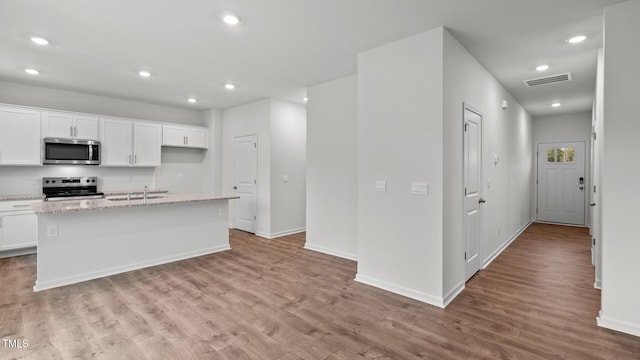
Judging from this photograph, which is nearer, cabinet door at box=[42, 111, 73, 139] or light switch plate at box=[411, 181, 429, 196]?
light switch plate at box=[411, 181, 429, 196]

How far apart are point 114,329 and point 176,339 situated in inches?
23.8

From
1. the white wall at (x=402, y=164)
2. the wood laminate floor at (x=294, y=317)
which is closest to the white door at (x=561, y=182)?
the wood laminate floor at (x=294, y=317)

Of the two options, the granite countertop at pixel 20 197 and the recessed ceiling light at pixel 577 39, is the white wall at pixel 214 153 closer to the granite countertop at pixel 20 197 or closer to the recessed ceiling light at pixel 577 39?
the granite countertop at pixel 20 197

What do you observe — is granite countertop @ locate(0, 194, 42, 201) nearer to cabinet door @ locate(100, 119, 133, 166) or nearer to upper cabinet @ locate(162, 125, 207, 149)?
cabinet door @ locate(100, 119, 133, 166)

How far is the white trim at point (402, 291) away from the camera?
304cm

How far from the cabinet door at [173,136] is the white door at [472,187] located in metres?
5.68

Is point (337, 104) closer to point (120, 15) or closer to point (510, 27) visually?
point (510, 27)

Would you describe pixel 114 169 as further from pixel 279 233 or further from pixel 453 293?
pixel 453 293

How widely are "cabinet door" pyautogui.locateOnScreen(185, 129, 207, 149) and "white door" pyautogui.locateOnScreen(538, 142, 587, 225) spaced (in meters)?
8.27

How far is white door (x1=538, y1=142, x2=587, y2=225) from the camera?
7.25 m

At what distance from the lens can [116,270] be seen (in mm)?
3951

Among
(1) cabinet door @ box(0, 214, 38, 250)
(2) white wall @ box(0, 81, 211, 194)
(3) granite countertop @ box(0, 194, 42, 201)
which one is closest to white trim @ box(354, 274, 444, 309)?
(2) white wall @ box(0, 81, 211, 194)

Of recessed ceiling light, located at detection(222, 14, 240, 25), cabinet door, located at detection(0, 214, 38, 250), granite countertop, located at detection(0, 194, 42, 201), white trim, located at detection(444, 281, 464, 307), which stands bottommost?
white trim, located at detection(444, 281, 464, 307)

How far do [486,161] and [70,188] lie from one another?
6.90 meters
